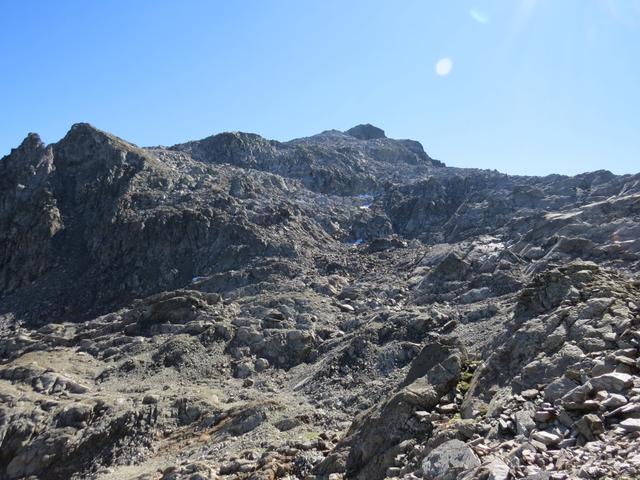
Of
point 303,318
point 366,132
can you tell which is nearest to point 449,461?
point 303,318

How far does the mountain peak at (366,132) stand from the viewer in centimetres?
16112

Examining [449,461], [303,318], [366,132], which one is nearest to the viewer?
[449,461]

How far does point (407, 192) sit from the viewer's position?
96.9 m

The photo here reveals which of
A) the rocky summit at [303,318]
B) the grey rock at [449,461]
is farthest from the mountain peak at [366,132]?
the grey rock at [449,461]

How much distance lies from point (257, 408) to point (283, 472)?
8867 millimetres

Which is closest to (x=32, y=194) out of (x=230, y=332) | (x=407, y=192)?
(x=230, y=332)

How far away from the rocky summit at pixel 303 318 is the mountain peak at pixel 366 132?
47.8 m

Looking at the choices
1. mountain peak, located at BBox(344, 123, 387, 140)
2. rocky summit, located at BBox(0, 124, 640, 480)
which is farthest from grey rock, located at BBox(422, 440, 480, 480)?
mountain peak, located at BBox(344, 123, 387, 140)

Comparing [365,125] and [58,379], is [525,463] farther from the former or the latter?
[365,125]

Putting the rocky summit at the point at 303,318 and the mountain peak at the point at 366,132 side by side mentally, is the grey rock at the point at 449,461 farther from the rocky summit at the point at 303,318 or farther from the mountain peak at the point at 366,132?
the mountain peak at the point at 366,132

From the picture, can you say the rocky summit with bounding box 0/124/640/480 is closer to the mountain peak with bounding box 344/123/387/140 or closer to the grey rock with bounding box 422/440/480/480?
the grey rock with bounding box 422/440/480/480

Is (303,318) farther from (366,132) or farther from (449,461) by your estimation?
(366,132)

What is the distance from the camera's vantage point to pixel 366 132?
16300 cm

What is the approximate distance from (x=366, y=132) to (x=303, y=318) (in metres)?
127
